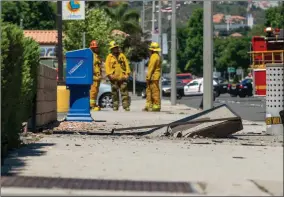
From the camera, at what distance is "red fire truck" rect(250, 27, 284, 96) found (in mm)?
13586

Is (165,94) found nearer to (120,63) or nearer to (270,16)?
(270,16)

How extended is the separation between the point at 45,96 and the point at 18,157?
5521 mm

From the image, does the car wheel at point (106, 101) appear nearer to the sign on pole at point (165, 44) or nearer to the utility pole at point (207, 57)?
the utility pole at point (207, 57)

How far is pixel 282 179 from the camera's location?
5.60 m

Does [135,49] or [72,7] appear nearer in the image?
[72,7]

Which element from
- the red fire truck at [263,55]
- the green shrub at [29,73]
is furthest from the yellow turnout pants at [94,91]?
the green shrub at [29,73]

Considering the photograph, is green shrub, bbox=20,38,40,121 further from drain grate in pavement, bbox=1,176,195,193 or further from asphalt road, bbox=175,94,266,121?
asphalt road, bbox=175,94,266,121

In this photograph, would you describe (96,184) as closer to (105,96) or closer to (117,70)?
(117,70)

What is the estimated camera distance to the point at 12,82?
8352 mm

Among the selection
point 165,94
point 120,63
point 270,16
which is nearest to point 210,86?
point 120,63

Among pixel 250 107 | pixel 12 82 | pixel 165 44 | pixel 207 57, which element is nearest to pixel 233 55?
pixel 250 107

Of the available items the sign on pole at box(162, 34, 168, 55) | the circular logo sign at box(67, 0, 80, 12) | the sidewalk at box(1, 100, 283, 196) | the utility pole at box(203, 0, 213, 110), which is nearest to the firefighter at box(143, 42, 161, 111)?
the utility pole at box(203, 0, 213, 110)

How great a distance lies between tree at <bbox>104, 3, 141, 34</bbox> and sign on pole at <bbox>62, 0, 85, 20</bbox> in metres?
39.9

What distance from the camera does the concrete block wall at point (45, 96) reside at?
41.1 feet
